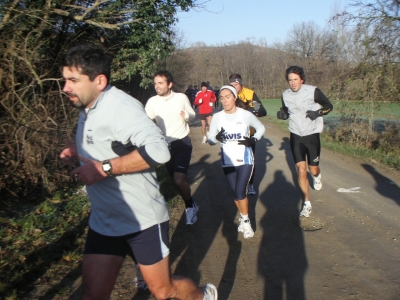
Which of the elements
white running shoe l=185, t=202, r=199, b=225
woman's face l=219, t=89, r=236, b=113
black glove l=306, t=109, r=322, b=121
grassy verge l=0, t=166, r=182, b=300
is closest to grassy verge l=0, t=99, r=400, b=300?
grassy verge l=0, t=166, r=182, b=300

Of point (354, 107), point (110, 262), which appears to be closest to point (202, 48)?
point (354, 107)

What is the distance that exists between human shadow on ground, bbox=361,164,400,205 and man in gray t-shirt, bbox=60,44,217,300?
18.3ft

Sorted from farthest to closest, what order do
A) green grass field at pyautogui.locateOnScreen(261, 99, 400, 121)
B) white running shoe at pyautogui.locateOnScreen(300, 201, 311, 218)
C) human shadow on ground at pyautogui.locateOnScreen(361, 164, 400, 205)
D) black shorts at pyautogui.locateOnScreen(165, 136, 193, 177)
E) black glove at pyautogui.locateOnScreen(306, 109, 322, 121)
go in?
1. green grass field at pyautogui.locateOnScreen(261, 99, 400, 121)
2. human shadow on ground at pyautogui.locateOnScreen(361, 164, 400, 205)
3. black glove at pyautogui.locateOnScreen(306, 109, 322, 121)
4. white running shoe at pyautogui.locateOnScreen(300, 201, 311, 218)
5. black shorts at pyautogui.locateOnScreen(165, 136, 193, 177)

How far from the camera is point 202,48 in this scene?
70.6 m

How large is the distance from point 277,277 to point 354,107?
414 inches

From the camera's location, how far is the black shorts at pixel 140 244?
8.96 feet

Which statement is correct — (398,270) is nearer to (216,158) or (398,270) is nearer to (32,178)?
(32,178)

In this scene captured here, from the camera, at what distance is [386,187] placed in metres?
8.12

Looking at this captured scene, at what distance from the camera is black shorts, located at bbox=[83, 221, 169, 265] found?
273 cm

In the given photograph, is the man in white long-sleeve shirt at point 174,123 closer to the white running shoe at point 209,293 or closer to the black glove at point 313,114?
the black glove at point 313,114

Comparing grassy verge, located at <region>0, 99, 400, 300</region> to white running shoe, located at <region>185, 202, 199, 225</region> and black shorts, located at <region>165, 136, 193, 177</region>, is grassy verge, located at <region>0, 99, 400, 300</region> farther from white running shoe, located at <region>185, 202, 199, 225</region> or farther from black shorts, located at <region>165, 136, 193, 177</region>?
black shorts, located at <region>165, 136, 193, 177</region>

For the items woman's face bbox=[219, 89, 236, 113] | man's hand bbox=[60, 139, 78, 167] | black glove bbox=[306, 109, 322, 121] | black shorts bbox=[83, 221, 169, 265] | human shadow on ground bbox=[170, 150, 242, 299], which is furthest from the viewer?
black glove bbox=[306, 109, 322, 121]

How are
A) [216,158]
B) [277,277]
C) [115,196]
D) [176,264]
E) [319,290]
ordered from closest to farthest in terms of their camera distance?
[115,196] → [319,290] → [277,277] → [176,264] → [216,158]

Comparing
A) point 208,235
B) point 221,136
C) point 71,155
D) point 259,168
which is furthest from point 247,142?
point 259,168
